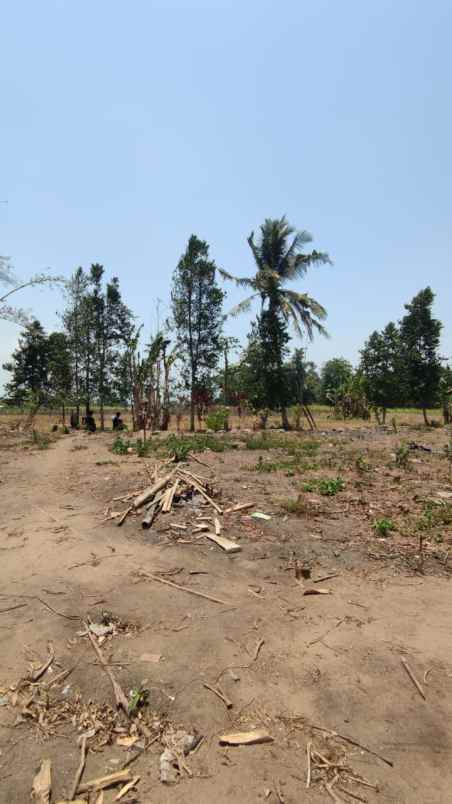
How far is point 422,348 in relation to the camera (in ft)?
68.5

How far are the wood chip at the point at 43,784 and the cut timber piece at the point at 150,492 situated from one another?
3871 mm

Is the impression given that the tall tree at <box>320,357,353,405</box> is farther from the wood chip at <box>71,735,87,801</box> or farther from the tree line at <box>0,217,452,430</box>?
the wood chip at <box>71,735,87,801</box>

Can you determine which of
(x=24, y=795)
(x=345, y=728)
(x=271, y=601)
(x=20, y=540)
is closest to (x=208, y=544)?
(x=271, y=601)

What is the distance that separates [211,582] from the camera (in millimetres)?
4273

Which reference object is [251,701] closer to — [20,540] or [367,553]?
[367,553]

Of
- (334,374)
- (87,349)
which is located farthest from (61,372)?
(334,374)

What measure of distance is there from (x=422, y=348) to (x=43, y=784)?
21.9m

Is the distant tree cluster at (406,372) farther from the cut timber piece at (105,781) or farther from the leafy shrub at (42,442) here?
the cut timber piece at (105,781)

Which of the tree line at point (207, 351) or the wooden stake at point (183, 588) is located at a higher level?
the tree line at point (207, 351)

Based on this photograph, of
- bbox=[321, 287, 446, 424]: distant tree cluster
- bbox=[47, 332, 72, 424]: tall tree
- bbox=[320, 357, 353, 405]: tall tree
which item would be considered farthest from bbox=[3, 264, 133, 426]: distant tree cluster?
bbox=[320, 357, 353, 405]: tall tree

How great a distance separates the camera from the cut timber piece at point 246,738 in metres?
2.42

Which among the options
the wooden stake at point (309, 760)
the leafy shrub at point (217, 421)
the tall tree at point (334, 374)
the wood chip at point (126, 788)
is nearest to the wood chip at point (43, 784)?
the wood chip at point (126, 788)

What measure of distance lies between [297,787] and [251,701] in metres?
0.59

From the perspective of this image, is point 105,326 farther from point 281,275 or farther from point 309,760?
point 309,760
